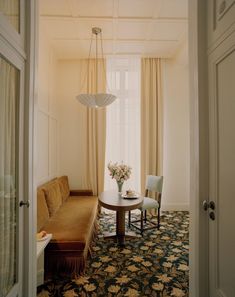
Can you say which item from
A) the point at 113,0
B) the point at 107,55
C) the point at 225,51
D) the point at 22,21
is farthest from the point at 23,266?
the point at 107,55

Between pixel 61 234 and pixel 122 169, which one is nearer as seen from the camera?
pixel 61 234

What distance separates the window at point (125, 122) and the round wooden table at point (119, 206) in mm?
1427

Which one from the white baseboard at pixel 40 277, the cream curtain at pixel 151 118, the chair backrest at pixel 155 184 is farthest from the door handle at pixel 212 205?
the cream curtain at pixel 151 118

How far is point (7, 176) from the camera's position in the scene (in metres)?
1.34

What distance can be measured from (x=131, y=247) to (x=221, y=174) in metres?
2.22

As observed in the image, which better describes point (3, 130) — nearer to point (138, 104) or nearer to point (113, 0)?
point (113, 0)

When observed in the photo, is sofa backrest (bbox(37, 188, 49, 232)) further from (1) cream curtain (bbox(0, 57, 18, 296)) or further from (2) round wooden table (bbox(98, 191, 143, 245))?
(1) cream curtain (bbox(0, 57, 18, 296))

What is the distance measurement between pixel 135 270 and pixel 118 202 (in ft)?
3.04

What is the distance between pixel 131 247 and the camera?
Answer: 10.2 feet

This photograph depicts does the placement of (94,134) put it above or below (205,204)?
above

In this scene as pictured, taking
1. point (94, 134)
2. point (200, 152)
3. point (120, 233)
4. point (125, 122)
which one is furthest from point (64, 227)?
point (125, 122)

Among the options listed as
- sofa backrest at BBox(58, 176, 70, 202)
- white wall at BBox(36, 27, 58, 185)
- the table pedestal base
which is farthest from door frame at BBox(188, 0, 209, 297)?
sofa backrest at BBox(58, 176, 70, 202)

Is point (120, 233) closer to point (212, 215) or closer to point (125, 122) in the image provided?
point (212, 215)

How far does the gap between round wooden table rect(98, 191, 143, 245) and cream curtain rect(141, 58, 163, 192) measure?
143cm
